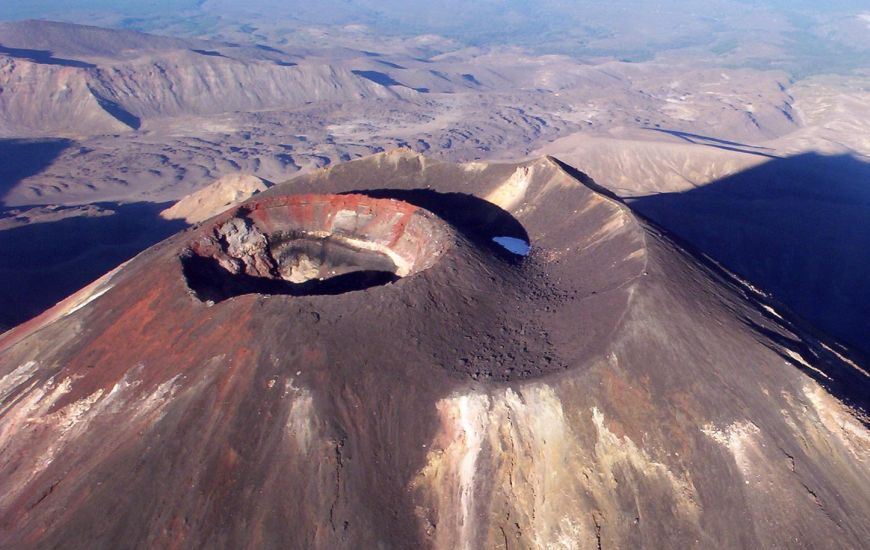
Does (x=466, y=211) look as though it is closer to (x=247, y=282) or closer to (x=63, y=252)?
(x=247, y=282)

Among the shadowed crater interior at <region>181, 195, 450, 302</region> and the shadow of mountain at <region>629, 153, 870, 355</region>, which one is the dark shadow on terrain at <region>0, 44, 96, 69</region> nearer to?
the shadowed crater interior at <region>181, 195, 450, 302</region>

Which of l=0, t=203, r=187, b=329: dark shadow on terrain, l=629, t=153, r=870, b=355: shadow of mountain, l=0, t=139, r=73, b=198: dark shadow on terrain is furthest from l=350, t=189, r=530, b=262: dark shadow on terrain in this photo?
l=0, t=139, r=73, b=198: dark shadow on terrain

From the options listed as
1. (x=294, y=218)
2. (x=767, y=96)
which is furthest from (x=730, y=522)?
(x=767, y=96)

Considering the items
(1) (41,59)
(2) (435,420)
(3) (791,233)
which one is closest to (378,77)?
(1) (41,59)

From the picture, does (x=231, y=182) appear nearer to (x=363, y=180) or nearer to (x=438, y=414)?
(x=363, y=180)

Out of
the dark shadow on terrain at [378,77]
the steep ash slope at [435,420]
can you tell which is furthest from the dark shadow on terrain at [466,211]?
the dark shadow on terrain at [378,77]

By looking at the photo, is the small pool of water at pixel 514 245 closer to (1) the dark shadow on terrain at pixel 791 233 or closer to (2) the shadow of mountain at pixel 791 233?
(2) the shadow of mountain at pixel 791 233
